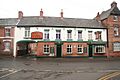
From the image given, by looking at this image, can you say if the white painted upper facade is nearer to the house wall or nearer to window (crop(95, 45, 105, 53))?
the house wall

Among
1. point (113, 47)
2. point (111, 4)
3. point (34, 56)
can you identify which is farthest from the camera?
point (111, 4)

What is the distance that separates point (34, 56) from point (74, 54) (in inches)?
304

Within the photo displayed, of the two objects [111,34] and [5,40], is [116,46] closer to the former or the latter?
[111,34]

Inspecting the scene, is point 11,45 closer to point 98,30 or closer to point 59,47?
point 59,47

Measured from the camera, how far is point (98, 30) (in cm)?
3841

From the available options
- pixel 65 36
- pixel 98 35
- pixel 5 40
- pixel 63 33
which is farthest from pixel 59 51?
pixel 5 40

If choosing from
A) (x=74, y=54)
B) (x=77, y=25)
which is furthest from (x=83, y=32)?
(x=74, y=54)

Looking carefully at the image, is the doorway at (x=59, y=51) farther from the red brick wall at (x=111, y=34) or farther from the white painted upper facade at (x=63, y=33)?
the red brick wall at (x=111, y=34)

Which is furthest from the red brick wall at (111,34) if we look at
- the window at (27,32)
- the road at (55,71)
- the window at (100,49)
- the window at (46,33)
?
the window at (27,32)

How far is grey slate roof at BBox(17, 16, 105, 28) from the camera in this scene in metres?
36.4

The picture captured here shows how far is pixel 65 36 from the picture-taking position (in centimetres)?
3662

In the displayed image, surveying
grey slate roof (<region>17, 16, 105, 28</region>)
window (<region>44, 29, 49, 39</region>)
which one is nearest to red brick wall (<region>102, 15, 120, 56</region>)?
grey slate roof (<region>17, 16, 105, 28</region>)

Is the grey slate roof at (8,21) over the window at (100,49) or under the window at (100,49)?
over

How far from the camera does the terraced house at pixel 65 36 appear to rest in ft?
117
